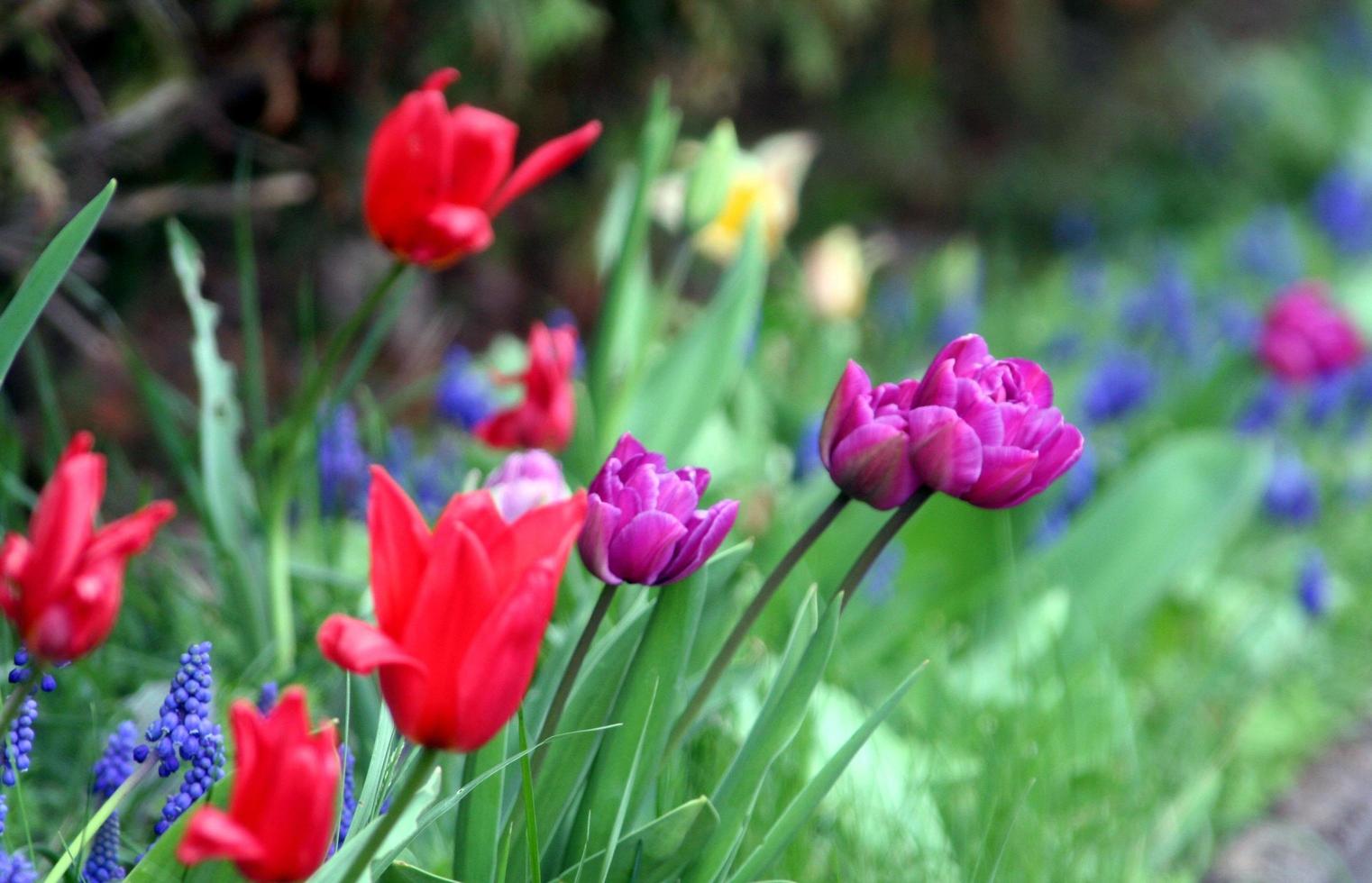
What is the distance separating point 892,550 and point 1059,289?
223 cm

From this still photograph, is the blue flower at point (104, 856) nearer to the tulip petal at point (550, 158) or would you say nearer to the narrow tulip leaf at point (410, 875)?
the narrow tulip leaf at point (410, 875)

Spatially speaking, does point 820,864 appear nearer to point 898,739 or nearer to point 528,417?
point 898,739

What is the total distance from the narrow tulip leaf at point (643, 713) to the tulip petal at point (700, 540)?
0.13 ft

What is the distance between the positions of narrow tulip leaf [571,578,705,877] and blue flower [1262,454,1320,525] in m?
1.60

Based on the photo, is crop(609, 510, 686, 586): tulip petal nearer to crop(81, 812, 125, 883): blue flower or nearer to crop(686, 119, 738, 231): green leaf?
crop(81, 812, 125, 883): blue flower

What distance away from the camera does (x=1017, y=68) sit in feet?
14.5

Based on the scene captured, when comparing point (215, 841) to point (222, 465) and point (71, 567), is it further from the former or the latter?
point (222, 465)

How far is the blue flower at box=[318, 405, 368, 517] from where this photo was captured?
1.51 metres

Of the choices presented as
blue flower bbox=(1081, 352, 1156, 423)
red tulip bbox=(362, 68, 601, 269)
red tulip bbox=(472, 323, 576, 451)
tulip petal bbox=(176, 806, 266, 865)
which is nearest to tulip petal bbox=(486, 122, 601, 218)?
red tulip bbox=(362, 68, 601, 269)

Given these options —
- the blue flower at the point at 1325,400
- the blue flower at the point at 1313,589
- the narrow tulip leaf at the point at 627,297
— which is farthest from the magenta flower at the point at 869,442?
the blue flower at the point at 1325,400

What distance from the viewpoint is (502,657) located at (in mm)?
577

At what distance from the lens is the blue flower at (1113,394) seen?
7.22ft

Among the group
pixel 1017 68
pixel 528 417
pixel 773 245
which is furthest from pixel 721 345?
pixel 1017 68

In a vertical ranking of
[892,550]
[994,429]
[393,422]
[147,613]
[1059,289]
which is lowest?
[1059,289]
